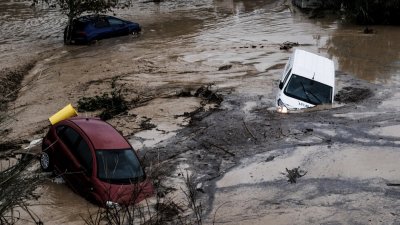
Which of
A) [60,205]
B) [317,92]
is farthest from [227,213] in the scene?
[317,92]

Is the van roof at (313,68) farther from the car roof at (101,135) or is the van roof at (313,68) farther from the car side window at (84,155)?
the car side window at (84,155)

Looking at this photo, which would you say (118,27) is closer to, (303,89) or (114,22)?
(114,22)

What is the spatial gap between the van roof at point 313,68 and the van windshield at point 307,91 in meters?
0.17

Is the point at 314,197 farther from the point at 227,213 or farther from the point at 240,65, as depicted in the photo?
the point at 240,65

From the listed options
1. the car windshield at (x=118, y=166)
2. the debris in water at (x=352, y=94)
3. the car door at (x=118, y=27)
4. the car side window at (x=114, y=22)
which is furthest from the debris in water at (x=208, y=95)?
the car side window at (x=114, y=22)

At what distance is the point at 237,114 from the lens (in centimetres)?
1473

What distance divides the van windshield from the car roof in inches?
230

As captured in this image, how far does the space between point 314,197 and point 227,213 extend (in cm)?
180

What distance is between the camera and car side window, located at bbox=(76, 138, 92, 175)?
9.91 m

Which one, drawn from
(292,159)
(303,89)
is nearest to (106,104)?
(303,89)

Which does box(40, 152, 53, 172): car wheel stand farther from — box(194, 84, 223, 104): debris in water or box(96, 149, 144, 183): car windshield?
box(194, 84, 223, 104): debris in water

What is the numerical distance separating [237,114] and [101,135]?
5261 mm

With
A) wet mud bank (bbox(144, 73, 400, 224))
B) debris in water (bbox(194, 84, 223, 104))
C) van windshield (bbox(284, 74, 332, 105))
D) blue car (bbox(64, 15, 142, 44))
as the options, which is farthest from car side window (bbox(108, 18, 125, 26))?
van windshield (bbox(284, 74, 332, 105))

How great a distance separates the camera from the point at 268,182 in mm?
10906
